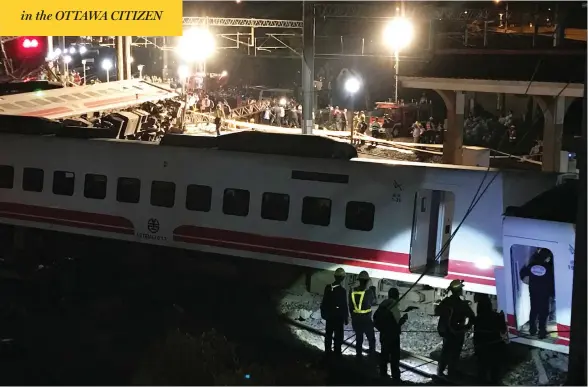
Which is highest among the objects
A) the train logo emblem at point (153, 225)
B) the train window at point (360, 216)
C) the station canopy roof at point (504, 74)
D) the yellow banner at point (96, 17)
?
the yellow banner at point (96, 17)

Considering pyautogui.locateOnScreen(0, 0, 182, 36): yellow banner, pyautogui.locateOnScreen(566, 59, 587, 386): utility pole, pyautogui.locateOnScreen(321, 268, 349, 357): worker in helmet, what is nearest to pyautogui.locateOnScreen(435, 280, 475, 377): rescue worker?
pyautogui.locateOnScreen(321, 268, 349, 357): worker in helmet

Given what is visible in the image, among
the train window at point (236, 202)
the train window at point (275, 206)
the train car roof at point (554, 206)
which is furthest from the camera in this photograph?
the train window at point (236, 202)

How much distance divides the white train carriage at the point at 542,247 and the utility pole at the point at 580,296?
Result: 104 inches

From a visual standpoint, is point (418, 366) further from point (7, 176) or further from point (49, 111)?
point (49, 111)

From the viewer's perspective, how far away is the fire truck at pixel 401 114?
117 feet

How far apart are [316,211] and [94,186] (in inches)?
195

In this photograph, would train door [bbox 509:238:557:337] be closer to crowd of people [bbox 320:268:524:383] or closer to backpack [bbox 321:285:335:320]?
crowd of people [bbox 320:268:524:383]

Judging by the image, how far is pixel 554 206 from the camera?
10.8 metres

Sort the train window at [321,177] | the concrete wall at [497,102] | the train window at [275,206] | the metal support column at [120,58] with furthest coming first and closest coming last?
the concrete wall at [497,102] < the metal support column at [120,58] < the train window at [275,206] < the train window at [321,177]

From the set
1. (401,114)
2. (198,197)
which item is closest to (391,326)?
(198,197)

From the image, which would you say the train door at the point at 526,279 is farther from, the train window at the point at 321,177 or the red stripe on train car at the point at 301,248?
the train window at the point at 321,177

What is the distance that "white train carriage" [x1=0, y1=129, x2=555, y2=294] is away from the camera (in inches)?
480

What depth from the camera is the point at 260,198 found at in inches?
538

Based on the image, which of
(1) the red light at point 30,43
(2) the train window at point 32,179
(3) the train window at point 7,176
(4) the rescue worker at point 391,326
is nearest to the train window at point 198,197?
(2) the train window at point 32,179
